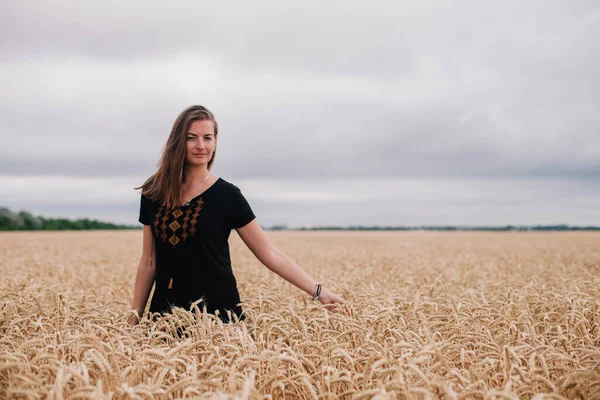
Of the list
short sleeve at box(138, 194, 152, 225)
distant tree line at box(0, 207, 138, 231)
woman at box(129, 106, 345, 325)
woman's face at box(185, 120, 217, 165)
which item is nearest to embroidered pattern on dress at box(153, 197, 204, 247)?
woman at box(129, 106, 345, 325)

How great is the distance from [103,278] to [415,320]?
25.1ft

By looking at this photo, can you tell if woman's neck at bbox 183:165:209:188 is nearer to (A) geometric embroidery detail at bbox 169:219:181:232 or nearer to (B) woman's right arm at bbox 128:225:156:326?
(A) geometric embroidery detail at bbox 169:219:181:232

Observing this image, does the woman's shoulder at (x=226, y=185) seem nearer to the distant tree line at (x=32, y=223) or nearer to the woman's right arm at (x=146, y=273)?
the woman's right arm at (x=146, y=273)

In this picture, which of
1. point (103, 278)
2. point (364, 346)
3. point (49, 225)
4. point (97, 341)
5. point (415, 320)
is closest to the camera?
point (97, 341)

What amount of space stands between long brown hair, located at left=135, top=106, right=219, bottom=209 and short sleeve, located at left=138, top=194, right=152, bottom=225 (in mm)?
132

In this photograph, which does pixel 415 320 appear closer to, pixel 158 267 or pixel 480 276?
pixel 158 267

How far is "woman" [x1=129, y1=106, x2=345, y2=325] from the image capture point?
4641mm

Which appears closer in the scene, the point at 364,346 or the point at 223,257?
the point at 364,346

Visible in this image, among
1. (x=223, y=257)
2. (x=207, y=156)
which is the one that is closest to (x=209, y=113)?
(x=207, y=156)

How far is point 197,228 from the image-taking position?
4602mm

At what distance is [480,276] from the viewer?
10453 millimetres

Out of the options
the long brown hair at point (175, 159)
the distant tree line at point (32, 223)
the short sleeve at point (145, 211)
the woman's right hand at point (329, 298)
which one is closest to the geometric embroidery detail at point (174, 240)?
the long brown hair at point (175, 159)

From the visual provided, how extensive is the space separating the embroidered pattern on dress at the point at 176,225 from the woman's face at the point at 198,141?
38 cm

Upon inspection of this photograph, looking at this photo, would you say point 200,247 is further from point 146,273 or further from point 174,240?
point 146,273
